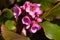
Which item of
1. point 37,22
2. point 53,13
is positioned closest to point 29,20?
point 37,22

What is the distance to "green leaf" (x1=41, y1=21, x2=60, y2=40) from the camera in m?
1.41

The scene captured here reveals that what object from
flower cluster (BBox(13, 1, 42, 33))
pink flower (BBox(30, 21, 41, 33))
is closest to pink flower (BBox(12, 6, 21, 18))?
flower cluster (BBox(13, 1, 42, 33))

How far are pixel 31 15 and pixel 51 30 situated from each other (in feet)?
0.56

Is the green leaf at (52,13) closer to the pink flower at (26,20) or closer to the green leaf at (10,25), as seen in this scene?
the pink flower at (26,20)

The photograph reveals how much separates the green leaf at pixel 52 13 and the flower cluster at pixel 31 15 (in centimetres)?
→ 5

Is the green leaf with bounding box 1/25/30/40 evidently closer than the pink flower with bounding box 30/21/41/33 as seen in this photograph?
Yes

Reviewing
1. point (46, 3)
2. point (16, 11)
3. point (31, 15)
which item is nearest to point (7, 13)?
point (16, 11)

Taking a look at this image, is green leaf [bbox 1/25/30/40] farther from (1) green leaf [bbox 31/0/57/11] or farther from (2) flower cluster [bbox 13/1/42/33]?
(1) green leaf [bbox 31/0/57/11]

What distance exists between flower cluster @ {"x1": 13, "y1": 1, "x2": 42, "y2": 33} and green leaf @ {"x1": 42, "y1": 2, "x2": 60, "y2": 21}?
5cm

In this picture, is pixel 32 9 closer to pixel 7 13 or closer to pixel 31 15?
pixel 31 15

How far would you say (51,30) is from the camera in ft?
4.76

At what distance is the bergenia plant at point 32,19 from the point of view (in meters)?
1.45

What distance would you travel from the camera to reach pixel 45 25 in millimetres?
1471

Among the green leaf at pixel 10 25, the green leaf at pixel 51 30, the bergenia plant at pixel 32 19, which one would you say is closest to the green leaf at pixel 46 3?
the bergenia plant at pixel 32 19
